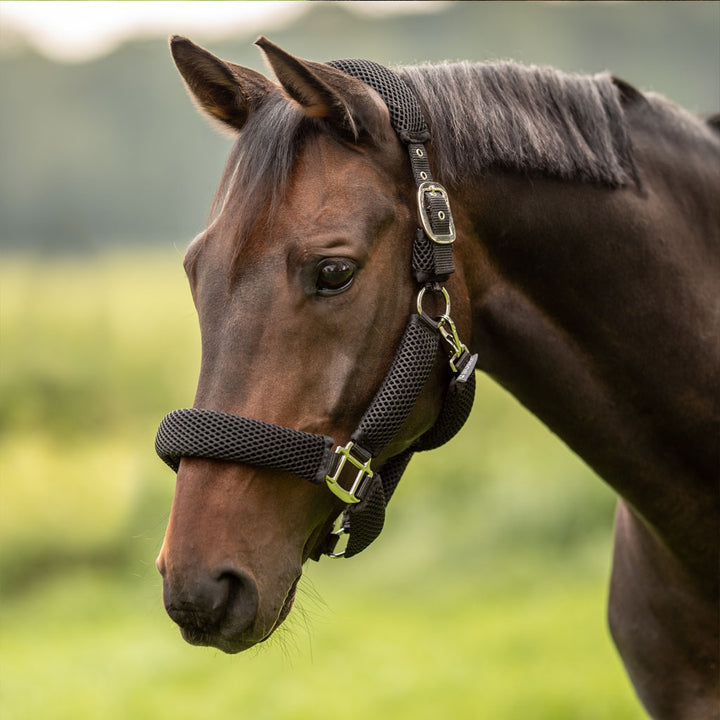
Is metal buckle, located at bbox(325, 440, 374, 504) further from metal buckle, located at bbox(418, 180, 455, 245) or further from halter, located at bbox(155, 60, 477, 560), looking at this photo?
metal buckle, located at bbox(418, 180, 455, 245)

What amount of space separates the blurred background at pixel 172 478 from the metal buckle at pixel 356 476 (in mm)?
4418

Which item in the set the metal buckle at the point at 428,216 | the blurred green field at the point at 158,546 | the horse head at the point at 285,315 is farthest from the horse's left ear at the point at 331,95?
the blurred green field at the point at 158,546

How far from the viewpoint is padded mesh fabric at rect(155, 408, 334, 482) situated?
6.38 ft

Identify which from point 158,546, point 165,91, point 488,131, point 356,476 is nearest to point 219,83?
point 488,131

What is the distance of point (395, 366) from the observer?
213cm

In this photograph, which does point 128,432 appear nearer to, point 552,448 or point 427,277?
point 552,448

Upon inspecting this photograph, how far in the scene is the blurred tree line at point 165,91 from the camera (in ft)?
33.5

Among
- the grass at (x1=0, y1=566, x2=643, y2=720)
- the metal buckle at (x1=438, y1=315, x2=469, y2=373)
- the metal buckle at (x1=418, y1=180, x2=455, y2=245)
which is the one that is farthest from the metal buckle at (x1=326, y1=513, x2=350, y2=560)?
the grass at (x1=0, y1=566, x2=643, y2=720)

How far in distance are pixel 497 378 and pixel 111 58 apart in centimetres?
957

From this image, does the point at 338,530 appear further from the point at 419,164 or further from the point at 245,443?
the point at 419,164

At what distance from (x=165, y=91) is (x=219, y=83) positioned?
9.42 m

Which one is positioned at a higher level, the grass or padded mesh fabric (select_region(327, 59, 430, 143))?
padded mesh fabric (select_region(327, 59, 430, 143))

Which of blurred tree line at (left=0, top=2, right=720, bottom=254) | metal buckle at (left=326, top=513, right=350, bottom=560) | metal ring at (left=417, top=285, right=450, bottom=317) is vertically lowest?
blurred tree line at (left=0, top=2, right=720, bottom=254)

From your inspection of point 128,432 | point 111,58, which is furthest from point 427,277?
point 111,58
